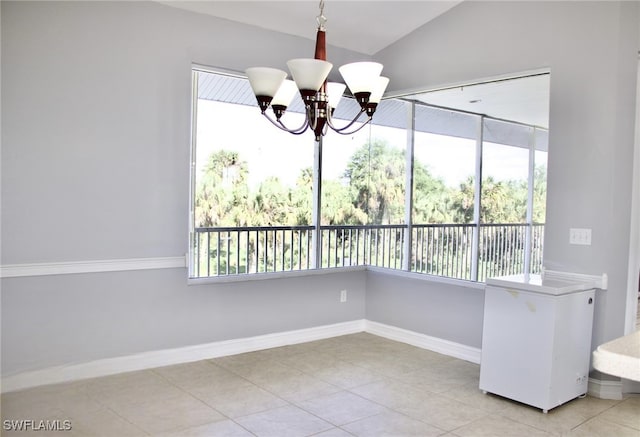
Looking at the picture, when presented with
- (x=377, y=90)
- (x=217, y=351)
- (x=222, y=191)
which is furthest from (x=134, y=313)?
(x=377, y=90)

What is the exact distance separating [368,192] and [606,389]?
8.04 ft

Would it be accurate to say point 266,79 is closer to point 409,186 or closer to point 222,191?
point 222,191

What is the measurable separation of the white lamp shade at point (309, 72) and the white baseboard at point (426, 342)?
8.90ft

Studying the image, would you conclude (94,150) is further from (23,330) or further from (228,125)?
(23,330)

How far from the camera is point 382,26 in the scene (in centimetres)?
431

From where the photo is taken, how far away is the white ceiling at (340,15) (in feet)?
12.4

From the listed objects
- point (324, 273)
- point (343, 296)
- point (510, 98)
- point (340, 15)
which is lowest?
point (343, 296)

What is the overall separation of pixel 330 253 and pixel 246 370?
1.35 m

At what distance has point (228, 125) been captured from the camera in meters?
3.83

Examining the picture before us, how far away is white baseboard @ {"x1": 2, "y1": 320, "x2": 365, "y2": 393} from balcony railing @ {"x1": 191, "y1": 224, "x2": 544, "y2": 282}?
1.93 feet

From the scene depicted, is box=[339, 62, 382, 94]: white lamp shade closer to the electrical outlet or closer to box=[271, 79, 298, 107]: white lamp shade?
box=[271, 79, 298, 107]: white lamp shade

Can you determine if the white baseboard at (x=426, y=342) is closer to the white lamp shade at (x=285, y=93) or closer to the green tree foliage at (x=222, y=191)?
the green tree foliage at (x=222, y=191)

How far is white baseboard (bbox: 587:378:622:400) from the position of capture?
3.27 meters

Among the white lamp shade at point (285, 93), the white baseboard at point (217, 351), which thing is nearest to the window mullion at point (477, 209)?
the white baseboard at point (217, 351)
